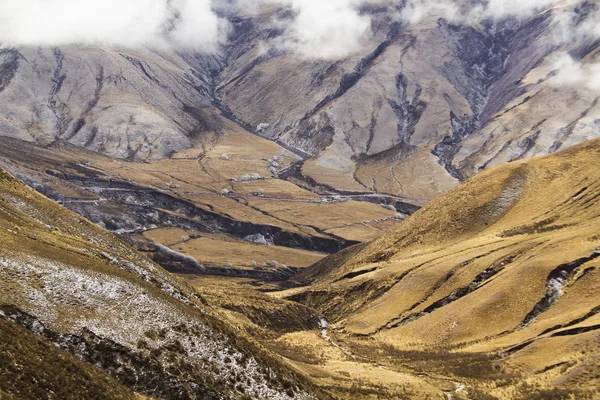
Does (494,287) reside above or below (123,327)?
below

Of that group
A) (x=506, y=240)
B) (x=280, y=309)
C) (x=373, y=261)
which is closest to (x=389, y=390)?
(x=280, y=309)

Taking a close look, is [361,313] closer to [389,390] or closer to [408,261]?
[408,261]

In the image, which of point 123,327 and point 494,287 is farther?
point 494,287

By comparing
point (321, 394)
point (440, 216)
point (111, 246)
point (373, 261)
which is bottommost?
point (373, 261)

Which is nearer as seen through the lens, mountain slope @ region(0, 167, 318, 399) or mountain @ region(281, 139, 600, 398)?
mountain slope @ region(0, 167, 318, 399)

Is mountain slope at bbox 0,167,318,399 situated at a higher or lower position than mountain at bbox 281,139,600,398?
higher
